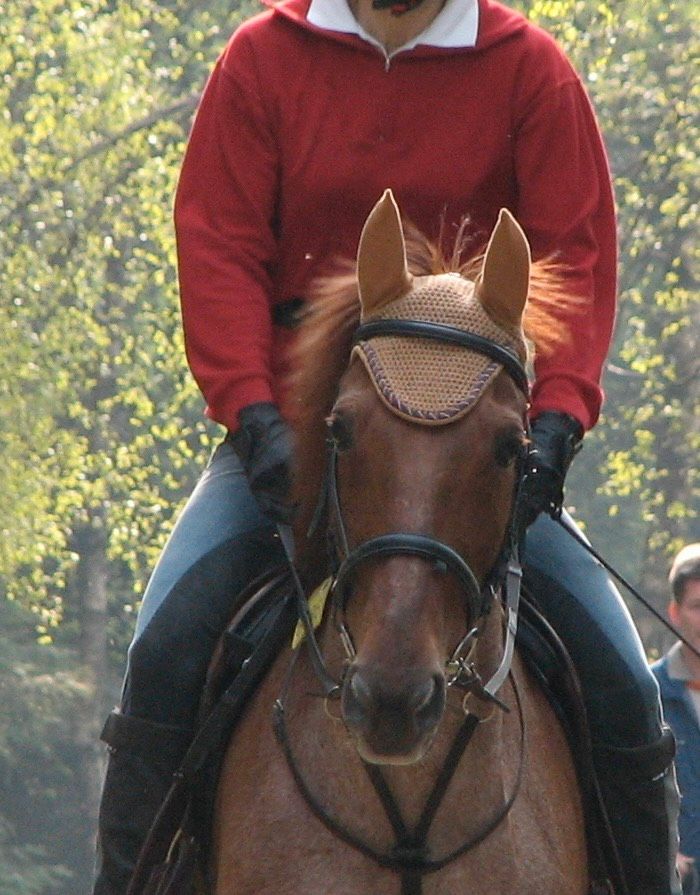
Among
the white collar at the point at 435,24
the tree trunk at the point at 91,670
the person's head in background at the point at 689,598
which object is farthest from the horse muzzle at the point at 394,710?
the tree trunk at the point at 91,670

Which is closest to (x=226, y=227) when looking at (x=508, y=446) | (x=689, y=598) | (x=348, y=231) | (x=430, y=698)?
(x=348, y=231)

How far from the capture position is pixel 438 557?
4.58 m

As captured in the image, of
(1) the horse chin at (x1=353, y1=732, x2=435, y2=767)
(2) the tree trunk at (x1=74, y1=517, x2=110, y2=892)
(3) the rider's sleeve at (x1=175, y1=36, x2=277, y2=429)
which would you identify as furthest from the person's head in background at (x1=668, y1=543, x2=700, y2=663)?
(2) the tree trunk at (x1=74, y1=517, x2=110, y2=892)

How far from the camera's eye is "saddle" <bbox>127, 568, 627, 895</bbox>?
5332 mm

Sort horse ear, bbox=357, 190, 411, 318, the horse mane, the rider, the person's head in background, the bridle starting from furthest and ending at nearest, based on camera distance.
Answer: the person's head in background, the rider, the horse mane, horse ear, bbox=357, 190, 411, 318, the bridle

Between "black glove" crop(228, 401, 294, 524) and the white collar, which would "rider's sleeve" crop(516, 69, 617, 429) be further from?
"black glove" crop(228, 401, 294, 524)

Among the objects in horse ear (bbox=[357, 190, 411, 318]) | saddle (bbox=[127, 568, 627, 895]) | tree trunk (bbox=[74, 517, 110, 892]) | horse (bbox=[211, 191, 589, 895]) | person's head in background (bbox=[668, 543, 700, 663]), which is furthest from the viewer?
tree trunk (bbox=[74, 517, 110, 892])

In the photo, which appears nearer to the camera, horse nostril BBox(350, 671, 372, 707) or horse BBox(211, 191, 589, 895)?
horse nostril BBox(350, 671, 372, 707)

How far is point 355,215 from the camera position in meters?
5.78

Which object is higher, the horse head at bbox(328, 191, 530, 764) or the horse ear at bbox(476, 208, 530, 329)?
the horse ear at bbox(476, 208, 530, 329)

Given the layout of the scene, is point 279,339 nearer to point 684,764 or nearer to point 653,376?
point 684,764

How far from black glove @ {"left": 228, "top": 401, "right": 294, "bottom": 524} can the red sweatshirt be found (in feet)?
0.97

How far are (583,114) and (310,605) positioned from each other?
5.25 ft

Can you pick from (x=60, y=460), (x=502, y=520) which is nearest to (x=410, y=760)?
(x=502, y=520)
